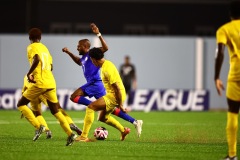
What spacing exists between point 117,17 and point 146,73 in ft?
27.9

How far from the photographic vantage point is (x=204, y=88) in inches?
1266

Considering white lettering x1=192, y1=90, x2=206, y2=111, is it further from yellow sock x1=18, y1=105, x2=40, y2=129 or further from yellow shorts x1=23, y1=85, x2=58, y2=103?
yellow shorts x1=23, y1=85, x2=58, y2=103

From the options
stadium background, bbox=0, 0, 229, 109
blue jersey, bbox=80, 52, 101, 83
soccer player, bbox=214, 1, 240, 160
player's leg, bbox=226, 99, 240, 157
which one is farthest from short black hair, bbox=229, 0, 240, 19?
stadium background, bbox=0, 0, 229, 109

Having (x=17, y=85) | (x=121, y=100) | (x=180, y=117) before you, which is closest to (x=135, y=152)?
(x=121, y=100)

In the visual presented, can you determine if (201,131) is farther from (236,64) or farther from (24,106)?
(236,64)

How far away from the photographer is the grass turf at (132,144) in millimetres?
13389

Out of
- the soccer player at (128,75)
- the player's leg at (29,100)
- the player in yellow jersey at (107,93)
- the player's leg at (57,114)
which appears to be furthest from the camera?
the soccer player at (128,75)

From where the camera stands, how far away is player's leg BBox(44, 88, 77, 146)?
1457cm

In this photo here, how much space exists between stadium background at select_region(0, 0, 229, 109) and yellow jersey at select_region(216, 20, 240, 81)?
64.3ft

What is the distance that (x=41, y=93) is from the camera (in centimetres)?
1548

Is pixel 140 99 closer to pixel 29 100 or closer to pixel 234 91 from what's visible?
pixel 29 100

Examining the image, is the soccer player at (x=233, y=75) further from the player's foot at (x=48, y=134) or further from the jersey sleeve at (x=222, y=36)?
the player's foot at (x=48, y=134)

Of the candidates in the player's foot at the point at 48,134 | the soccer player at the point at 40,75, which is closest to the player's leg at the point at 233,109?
the soccer player at the point at 40,75

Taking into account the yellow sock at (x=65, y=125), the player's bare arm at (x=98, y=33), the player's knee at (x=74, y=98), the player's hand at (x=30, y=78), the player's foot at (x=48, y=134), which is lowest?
the player's foot at (x=48, y=134)
